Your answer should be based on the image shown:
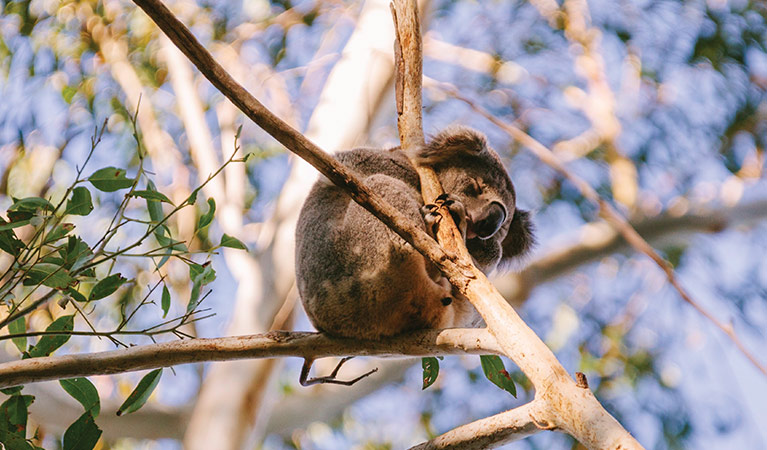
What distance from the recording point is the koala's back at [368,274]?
5.50 feet

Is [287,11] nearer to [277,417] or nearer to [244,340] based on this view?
[277,417]

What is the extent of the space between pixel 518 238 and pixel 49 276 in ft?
5.23

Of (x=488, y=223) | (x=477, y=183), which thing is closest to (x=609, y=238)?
(x=477, y=183)

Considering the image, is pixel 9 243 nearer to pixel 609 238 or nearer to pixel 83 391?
pixel 83 391

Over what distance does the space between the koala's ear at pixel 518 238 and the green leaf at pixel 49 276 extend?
1.51 metres

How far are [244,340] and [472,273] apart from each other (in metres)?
0.44

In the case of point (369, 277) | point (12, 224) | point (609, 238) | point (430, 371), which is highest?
point (12, 224)

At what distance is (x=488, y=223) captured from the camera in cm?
191

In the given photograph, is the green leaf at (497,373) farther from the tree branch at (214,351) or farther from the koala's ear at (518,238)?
the koala's ear at (518,238)

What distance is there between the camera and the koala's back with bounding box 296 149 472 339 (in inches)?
66.0

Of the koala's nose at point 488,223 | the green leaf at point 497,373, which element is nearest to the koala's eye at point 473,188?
the koala's nose at point 488,223

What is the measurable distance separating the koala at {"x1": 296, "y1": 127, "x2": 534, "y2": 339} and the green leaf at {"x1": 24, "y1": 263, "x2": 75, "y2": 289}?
0.61 m

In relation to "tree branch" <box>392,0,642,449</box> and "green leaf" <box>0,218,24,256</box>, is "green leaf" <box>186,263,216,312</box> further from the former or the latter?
"tree branch" <box>392,0,642,449</box>

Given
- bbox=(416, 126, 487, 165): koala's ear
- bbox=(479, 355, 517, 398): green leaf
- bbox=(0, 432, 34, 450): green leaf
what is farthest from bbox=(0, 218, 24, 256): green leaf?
bbox=(416, 126, 487, 165): koala's ear
